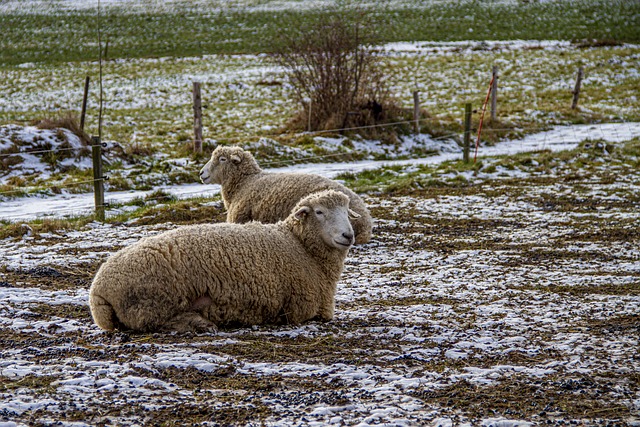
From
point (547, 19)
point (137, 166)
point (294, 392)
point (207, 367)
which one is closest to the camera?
point (294, 392)

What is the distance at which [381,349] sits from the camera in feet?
19.3

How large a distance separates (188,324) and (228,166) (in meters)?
5.14

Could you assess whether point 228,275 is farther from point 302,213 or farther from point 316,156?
point 316,156

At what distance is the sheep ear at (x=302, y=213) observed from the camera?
7172 mm

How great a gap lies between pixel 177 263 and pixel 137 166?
981 cm

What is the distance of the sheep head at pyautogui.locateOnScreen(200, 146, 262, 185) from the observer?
11.0 m

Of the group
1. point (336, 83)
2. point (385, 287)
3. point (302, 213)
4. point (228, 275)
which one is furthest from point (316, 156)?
point (228, 275)

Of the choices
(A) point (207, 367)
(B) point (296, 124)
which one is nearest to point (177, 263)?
(A) point (207, 367)

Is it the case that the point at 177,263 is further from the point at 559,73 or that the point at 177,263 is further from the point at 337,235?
the point at 559,73

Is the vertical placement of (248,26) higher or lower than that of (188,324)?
higher

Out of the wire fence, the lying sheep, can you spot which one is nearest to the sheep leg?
→ the lying sheep

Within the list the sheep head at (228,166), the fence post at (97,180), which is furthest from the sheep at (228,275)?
the fence post at (97,180)

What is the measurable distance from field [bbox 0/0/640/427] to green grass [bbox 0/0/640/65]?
16721mm

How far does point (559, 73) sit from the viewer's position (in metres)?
34.6
